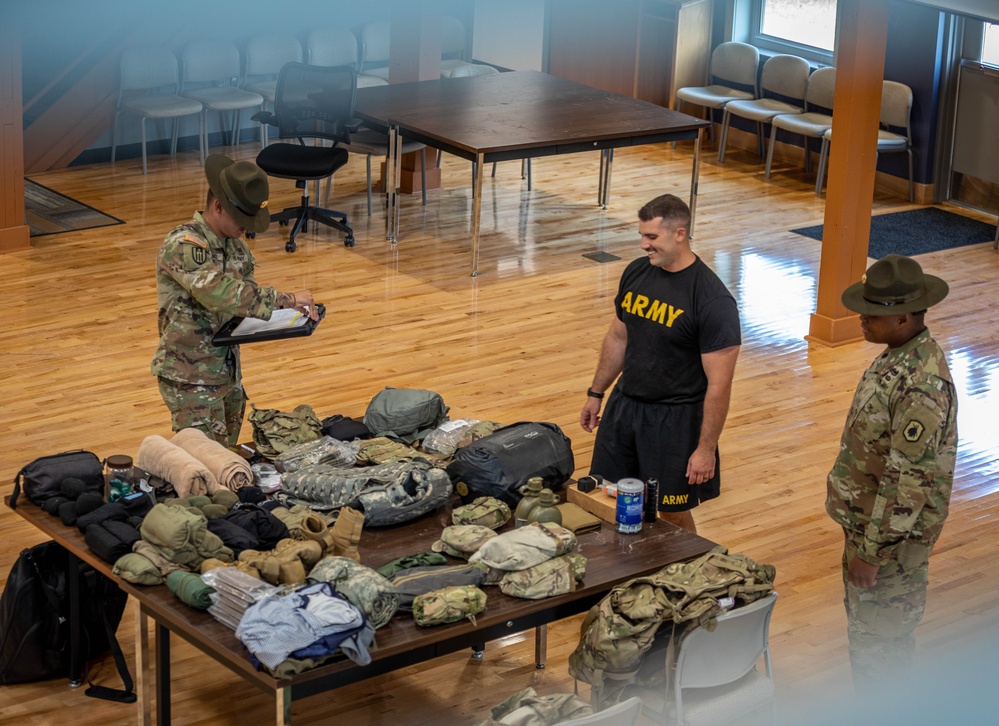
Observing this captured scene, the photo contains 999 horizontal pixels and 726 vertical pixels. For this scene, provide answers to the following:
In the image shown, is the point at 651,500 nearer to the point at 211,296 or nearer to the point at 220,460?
the point at 220,460

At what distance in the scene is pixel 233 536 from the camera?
3822 millimetres

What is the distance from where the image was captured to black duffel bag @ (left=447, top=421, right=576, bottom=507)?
4246mm

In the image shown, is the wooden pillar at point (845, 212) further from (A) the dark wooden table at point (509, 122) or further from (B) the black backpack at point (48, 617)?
(B) the black backpack at point (48, 617)

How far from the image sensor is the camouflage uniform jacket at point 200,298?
449 cm

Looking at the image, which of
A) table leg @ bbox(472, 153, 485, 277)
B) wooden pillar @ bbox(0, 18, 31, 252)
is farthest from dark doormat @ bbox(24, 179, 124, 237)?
table leg @ bbox(472, 153, 485, 277)

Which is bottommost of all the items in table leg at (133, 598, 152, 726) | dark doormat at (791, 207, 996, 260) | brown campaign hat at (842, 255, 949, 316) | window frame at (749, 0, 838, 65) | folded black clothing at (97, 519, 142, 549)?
table leg at (133, 598, 152, 726)

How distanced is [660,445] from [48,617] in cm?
222

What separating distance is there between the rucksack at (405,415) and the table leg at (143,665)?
1238 millimetres

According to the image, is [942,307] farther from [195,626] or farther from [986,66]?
Result: [195,626]

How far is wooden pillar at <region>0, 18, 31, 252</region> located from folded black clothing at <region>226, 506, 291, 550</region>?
537 centimetres

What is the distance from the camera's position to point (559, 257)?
31.4 ft

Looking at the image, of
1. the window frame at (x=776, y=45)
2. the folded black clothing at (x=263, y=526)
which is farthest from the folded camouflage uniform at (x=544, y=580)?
the window frame at (x=776, y=45)

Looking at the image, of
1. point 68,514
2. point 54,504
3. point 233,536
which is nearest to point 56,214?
point 54,504

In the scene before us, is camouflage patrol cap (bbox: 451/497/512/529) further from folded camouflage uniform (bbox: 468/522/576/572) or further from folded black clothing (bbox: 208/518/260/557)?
folded black clothing (bbox: 208/518/260/557)
